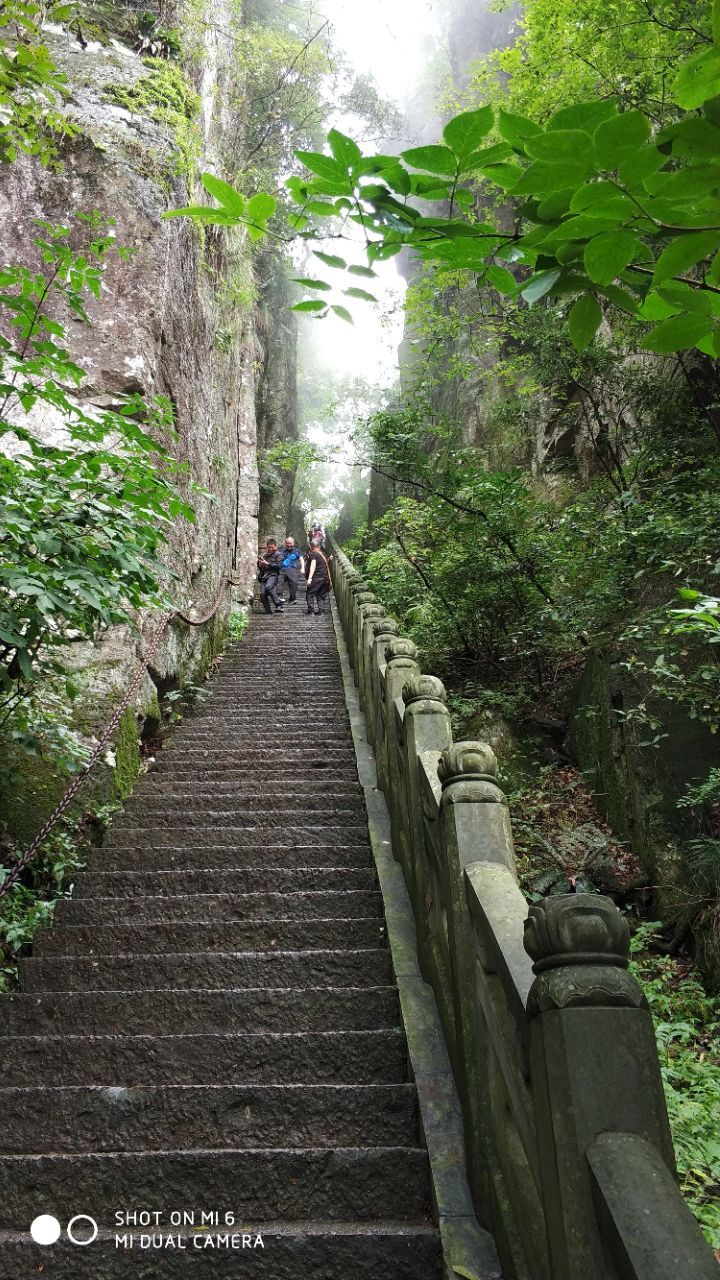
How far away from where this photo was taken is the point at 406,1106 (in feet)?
8.41

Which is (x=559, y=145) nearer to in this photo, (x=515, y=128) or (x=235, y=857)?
(x=515, y=128)

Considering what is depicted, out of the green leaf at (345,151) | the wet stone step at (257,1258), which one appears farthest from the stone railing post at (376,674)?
Result: the green leaf at (345,151)

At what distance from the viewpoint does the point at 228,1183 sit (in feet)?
7.51

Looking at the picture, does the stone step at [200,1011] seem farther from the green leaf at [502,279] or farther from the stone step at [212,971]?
the green leaf at [502,279]

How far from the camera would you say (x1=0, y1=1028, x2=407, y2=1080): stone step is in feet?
9.11

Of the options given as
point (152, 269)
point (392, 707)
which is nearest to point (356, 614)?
point (152, 269)

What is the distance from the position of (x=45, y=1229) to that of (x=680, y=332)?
8.91ft

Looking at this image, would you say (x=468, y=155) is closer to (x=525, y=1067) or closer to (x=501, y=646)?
(x=525, y=1067)

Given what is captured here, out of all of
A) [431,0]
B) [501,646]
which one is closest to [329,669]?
[501,646]

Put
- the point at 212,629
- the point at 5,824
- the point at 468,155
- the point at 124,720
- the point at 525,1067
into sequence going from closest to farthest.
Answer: the point at 468,155 < the point at 525,1067 < the point at 5,824 < the point at 124,720 < the point at 212,629

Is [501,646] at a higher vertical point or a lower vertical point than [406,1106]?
higher

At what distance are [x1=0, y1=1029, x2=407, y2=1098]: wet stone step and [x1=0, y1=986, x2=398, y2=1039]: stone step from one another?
0.59 ft

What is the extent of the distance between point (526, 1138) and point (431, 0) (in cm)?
3115

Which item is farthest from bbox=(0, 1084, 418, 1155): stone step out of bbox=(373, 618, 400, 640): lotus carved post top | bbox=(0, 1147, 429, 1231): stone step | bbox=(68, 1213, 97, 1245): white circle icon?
bbox=(373, 618, 400, 640): lotus carved post top
